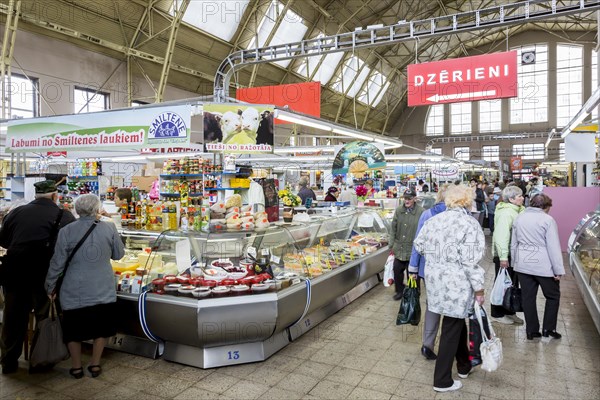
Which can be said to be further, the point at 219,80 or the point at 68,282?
the point at 219,80

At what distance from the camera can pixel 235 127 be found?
5363mm

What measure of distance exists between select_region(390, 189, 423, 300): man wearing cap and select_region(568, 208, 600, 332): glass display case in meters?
1.92

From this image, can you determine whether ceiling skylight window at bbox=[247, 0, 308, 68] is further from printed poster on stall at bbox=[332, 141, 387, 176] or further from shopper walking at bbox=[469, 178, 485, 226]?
shopper walking at bbox=[469, 178, 485, 226]

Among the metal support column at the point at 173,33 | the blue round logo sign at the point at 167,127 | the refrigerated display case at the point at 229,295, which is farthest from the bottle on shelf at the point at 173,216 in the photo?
the metal support column at the point at 173,33

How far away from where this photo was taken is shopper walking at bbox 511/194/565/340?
425cm

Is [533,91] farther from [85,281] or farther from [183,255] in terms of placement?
[85,281]

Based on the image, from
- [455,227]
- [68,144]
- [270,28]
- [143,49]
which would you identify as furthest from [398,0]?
[455,227]

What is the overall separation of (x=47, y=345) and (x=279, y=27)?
16199 mm

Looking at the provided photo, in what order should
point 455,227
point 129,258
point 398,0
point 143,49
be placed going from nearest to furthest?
point 455,227 → point 129,258 → point 143,49 → point 398,0

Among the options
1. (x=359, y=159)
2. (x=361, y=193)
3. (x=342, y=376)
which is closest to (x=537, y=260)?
(x=342, y=376)

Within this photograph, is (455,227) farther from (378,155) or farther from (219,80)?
Answer: (219,80)

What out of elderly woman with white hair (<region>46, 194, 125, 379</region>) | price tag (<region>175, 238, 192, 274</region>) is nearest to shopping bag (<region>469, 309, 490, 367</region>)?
price tag (<region>175, 238, 192, 274</region>)

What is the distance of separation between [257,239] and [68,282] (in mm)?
1723

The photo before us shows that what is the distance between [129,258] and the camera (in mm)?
4805
